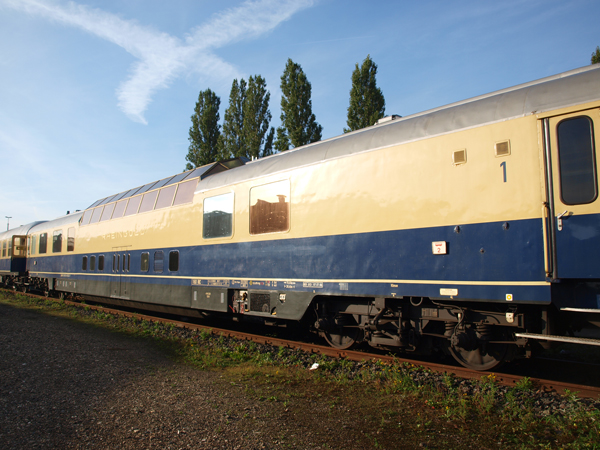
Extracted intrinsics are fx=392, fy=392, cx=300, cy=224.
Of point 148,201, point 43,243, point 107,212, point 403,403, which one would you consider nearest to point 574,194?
point 403,403

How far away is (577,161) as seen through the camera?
14.8 ft

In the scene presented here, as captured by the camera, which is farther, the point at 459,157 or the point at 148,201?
the point at 148,201

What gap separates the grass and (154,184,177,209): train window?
5131 millimetres

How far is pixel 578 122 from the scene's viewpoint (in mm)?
4543

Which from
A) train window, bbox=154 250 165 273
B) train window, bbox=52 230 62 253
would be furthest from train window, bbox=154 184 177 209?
train window, bbox=52 230 62 253

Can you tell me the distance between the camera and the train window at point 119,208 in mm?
13693

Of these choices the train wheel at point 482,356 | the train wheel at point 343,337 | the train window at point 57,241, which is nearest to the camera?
the train wheel at point 482,356

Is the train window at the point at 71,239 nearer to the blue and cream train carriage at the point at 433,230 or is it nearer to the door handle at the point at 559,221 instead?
the blue and cream train carriage at the point at 433,230

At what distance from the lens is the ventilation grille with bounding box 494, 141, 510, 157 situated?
496 cm

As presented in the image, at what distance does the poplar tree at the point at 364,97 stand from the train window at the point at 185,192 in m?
19.2

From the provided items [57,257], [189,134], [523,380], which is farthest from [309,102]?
[523,380]

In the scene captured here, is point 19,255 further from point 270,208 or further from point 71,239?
point 270,208

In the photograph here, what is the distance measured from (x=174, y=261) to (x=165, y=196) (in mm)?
2077

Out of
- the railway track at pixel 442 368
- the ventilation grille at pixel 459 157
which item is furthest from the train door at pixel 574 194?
the railway track at pixel 442 368
